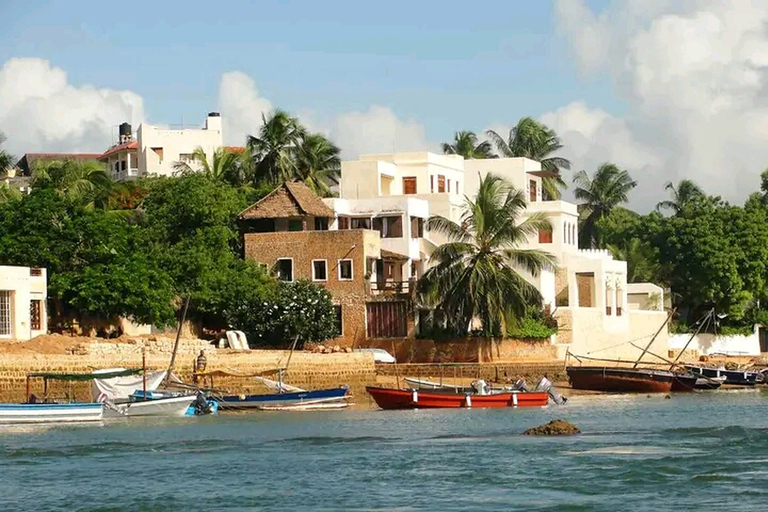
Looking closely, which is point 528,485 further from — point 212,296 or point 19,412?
point 212,296

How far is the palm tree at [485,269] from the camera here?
7619 cm

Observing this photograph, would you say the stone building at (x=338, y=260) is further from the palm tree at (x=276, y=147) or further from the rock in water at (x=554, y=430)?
the rock in water at (x=554, y=430)

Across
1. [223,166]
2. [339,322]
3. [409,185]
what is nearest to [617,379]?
[339,322]

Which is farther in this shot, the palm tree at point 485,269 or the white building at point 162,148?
the white building at point 162,148

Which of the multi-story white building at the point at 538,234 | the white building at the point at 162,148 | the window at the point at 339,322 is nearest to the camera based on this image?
the window at the point at 339,322

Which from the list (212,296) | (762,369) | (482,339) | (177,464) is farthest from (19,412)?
(762,369)

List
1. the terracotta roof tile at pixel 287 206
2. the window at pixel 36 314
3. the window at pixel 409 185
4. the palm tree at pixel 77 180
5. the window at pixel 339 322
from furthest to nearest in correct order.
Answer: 1. the window at pixel 409 185
2. the palm tree at pixel 77 180
3. the terracotta roof tile at pixel 287 206
4. the window at pixel 339 322
5. the window at pixel 36 314

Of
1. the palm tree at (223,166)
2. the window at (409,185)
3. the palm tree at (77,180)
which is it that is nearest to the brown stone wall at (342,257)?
the window at (409,185)

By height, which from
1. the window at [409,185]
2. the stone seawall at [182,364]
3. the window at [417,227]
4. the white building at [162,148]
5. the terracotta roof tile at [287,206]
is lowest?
the stone seawall at [182,364]

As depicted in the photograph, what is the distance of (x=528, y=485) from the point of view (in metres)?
37.2

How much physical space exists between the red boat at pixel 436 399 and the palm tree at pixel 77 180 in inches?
1026

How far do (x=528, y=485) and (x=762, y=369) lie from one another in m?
52.5

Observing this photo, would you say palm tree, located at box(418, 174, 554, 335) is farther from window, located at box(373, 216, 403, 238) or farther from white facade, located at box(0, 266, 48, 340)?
white facade, located at box(0, 266, 48, 340)

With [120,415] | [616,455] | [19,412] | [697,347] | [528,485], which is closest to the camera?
[528,485]
